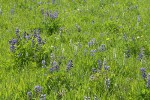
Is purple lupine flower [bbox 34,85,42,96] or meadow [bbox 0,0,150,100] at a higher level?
meadow [bbox 0,0,150,100]

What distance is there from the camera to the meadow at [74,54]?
4473 millimetres

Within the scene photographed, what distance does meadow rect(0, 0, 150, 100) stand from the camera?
4.47 metres

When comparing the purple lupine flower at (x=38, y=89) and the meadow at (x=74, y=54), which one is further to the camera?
the meadow at (x=74, y=54)

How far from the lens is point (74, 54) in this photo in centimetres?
596

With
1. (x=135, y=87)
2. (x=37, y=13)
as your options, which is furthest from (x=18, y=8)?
(x=135, y=87)

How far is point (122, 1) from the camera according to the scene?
1116 centimetres

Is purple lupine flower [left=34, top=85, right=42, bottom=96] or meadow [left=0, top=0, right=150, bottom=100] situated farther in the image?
meadow [left=0, top=0, right=150, bottom=100]

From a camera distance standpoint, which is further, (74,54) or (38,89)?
(74,54)

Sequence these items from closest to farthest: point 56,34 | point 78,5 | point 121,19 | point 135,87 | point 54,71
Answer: point 135,87
point 54,71
point 56,34
point 121,19
point 78,5

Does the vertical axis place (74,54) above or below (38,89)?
above

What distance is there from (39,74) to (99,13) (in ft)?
16.1

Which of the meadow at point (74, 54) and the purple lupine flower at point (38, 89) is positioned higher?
the meadow at point (74, 54)

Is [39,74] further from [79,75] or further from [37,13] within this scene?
[37,13]

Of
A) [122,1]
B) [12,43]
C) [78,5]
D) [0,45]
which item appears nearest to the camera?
[12,43]
